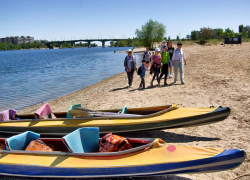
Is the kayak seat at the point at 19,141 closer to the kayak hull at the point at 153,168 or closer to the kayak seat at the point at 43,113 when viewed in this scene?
the kayak hull at the point at 153,168

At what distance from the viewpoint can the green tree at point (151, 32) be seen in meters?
72.1

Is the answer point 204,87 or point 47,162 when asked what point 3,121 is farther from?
point 204,87

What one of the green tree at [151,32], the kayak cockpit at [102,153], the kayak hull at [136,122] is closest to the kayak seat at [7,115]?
the kayak hull at [136,122]

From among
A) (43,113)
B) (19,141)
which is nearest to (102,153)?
(19,141)

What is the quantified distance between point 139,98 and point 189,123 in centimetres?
407

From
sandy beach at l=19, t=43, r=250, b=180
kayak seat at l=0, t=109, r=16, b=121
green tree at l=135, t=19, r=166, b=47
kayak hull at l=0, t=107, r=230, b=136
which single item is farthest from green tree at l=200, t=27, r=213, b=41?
kayak seat at l=0, t=109, r=16, b=121

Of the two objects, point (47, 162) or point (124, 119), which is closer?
point (47, 162)

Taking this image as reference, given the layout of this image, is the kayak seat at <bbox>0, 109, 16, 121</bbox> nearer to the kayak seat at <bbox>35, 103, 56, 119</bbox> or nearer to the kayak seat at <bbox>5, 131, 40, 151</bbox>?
the kayak seat at <bbox>35, 103, 56, 119</bbox>

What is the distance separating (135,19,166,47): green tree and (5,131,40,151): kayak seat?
71.2m

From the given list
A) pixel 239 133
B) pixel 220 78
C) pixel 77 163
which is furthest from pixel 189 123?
pixel 220 78

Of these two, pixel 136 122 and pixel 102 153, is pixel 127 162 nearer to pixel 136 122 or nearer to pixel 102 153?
pixel 102 153

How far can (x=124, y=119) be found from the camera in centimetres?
537

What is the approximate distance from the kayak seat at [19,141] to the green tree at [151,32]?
234ft

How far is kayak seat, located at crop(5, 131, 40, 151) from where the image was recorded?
4.23m
